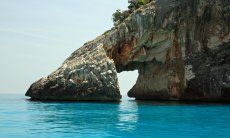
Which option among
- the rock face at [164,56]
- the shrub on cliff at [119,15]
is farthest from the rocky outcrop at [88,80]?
the shrub on cliff at [119,15]

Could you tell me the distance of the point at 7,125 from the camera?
23000 mm

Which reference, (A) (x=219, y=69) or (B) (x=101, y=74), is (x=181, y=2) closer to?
(A) (x=219, y=69)

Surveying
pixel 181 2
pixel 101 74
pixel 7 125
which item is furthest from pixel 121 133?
pixel 181 2

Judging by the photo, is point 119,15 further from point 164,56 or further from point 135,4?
point 164,56

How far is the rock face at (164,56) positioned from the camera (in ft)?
163

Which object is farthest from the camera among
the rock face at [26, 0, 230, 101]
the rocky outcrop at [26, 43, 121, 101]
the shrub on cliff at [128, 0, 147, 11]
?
the shrub on cliff at [128, 0, 147, 11]

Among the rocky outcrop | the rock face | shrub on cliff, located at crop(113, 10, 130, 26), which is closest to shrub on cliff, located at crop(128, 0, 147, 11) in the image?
shrub on cliff, located at crop(113, 10, 130, 26)

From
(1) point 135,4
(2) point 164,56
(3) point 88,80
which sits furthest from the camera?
(1) point 135,4

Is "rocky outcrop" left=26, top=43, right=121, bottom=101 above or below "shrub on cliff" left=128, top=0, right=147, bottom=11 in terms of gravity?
below

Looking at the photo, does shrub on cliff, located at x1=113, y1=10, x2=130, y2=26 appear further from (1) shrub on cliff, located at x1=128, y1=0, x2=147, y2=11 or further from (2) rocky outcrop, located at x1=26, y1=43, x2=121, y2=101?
(2) rocky outcrop, located at x1=26, y1=43, x2=121, y2=101

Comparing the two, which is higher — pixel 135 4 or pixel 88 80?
pixel 135 4

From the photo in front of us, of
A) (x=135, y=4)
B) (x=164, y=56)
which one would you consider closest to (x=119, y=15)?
(x=135, y=4)

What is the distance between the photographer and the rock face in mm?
49688

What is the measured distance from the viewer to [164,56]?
54.0 m
